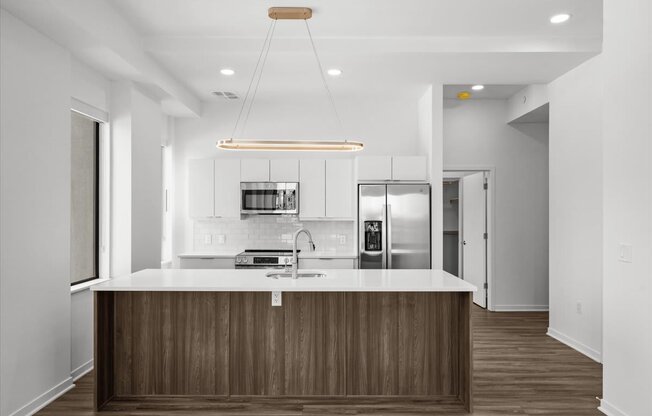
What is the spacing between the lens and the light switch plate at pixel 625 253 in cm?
282

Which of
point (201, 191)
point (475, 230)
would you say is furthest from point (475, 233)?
point (201, 191)

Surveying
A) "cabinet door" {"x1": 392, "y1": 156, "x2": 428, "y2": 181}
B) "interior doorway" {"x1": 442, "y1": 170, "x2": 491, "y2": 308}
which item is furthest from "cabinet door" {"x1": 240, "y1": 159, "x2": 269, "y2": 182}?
"interior doorway" {"x1": 442, "y1": 170, "x2": 491, "y2": 308}

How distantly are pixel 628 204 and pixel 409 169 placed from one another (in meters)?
2.62

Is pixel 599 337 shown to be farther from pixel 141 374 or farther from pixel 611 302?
pixel 141 374

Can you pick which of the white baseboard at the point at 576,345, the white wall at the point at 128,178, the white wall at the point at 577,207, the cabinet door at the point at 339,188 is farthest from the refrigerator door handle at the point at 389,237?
the white wall at the point at 128,178

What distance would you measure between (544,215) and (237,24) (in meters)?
4.79

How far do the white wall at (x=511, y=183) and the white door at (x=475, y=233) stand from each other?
19 centimetres

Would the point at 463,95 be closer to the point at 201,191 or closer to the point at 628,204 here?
the point at 628,204

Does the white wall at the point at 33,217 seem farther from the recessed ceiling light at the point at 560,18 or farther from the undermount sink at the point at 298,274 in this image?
the recessed ceiling light at the point at 560,18

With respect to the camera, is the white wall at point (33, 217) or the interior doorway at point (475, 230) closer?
the white wall at point (33, 217)

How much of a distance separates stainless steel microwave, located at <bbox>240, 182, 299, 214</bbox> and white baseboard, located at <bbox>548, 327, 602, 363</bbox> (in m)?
3.31

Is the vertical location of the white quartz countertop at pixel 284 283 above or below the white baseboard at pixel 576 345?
above

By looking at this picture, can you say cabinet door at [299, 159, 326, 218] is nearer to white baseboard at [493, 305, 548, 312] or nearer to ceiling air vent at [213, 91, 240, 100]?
ceiling air vent at [213, 91, 240, 100]

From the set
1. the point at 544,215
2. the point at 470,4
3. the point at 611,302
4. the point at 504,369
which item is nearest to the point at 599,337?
the point at 504,369
